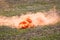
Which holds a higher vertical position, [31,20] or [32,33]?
[31,20]

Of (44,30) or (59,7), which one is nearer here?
Answer: (44,30)

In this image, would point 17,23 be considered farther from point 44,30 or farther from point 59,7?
point 59,7

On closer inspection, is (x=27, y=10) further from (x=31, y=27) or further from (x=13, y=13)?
(x=31, y=27)

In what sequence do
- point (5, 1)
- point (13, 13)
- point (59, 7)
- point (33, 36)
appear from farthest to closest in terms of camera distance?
point (5, 1)
point (59, 7)
point (13, 13)
point (33, 36)

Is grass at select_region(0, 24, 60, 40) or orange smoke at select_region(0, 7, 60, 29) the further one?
orange smoke at select_region(0, 7, 60, 29)

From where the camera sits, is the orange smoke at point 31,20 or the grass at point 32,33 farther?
the orange smoke at point 31,20

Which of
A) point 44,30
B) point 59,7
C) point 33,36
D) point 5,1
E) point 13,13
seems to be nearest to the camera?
point 33,36

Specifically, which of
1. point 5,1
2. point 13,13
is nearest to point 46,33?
point 13,13

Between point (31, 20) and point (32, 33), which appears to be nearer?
point (32, 33)
